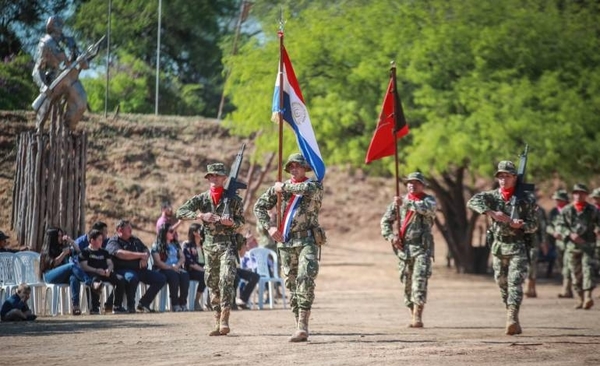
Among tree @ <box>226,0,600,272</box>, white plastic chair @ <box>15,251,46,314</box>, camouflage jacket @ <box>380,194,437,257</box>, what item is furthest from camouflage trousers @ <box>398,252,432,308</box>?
tree @ <box>226,0,600,272</box>

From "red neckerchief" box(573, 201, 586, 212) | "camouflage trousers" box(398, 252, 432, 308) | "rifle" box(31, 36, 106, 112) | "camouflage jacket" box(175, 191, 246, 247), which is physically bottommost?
"camouflage trousers" box(398, 252, 432, 308)

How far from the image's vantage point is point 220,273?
15875 mm

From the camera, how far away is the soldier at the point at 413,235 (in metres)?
18.5

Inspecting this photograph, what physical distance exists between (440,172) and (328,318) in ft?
43.6

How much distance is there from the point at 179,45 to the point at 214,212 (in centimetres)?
2829

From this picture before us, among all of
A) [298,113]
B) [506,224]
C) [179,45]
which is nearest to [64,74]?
[298,113]

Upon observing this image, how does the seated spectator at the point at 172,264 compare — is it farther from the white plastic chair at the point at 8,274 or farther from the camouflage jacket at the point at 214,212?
the camouflage jacket at the point at 214,212

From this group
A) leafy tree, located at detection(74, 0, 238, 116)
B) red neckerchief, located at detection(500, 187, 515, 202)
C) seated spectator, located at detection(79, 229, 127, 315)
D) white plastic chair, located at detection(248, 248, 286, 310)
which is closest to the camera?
red neckerchief, located at detection(500, 187, 515, 202)

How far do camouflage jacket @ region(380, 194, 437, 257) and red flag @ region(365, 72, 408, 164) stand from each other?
100 centimetres

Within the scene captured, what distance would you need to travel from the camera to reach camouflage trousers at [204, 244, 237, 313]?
15.8m

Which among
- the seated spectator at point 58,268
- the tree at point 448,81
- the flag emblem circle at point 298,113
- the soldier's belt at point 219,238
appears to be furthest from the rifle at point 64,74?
the tree at point 448,81

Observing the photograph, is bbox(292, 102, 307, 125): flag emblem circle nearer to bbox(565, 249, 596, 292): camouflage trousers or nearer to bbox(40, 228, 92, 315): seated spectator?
bbox(40, 228, 92, 315): seated spectator

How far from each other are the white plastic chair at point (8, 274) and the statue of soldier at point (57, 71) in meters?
5.04

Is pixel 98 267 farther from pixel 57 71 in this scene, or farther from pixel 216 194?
pixel 57 71
